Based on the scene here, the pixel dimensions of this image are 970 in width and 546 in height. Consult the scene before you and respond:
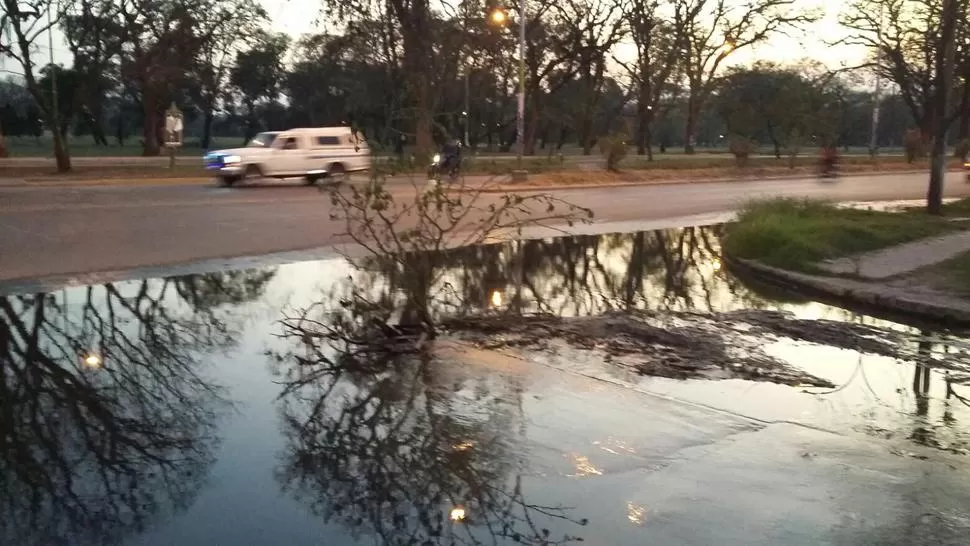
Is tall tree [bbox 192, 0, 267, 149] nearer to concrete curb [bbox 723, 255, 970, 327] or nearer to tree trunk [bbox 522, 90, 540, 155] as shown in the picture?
tree trunk [bbox 522, 90, 540, 155]

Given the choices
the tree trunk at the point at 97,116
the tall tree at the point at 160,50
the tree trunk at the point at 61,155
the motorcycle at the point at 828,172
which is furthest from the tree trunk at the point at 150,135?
the motorcycle at the point at 828,172

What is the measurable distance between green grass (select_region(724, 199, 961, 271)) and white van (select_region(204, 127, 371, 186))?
14.8 m

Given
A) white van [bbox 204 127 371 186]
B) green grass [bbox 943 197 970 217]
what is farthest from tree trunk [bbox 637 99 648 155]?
green grass [bbox 943 197 970 217]

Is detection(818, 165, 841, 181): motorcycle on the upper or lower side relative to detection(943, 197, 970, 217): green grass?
upper

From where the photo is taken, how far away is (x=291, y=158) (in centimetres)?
3023

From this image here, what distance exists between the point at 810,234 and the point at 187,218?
41.8 ft

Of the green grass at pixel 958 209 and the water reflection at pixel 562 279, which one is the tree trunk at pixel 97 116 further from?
the green grass at pixel 958 209

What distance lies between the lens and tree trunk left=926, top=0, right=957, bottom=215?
1897cm

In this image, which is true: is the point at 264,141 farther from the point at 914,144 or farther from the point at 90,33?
the point at 914,144

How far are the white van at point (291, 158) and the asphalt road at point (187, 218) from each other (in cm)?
90

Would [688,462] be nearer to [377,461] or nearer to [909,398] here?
[377,461]

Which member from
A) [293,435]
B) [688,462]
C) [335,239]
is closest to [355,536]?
[293,435]

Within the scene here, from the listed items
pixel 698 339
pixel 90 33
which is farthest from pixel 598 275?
pixel 90 33

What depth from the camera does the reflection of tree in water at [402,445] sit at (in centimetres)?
504
